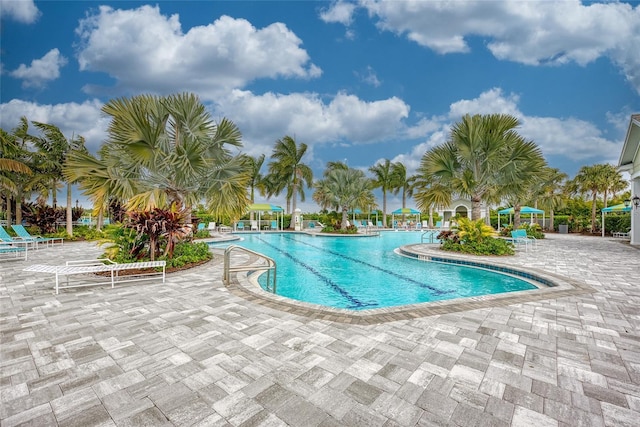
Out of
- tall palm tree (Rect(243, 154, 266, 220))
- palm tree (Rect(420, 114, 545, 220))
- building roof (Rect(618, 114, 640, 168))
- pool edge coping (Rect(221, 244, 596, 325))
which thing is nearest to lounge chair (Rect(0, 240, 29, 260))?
pool edge coping (Rect(221, 244, 596, 325))

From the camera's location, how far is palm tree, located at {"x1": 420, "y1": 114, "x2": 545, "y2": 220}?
11664 millimetres

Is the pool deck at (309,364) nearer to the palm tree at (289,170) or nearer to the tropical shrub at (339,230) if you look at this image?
the tropical shrub at (339,230)

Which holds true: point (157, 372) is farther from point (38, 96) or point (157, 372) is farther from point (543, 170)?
point (38, 96)

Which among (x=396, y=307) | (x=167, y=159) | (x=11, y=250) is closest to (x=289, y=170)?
(x=167, y=159)

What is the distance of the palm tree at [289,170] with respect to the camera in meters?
27.6

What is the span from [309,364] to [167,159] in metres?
7.62

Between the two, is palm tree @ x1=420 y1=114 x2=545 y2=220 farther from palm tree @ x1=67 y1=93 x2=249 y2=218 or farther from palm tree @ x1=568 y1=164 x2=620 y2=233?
palm tree @ x1=568 y1=164 x2=620 y2=233

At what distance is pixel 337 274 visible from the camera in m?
9.61

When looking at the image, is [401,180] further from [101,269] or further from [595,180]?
[101,269]

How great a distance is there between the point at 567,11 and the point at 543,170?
6173 mm

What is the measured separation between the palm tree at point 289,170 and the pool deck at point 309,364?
23.6 m

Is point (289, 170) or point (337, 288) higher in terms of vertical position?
point (289, 170)

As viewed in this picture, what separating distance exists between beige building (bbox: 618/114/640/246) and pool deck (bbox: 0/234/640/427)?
1474 centimetres

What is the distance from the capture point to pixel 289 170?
28.4 meters
